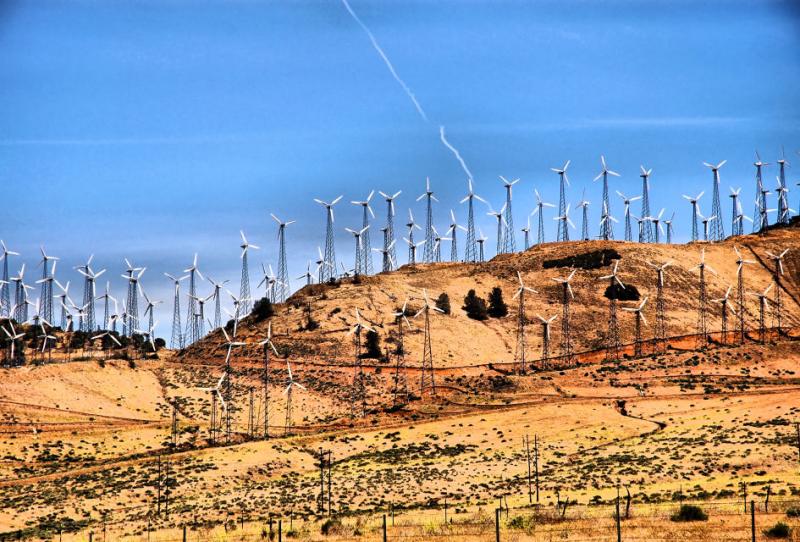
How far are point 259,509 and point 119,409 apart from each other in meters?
56.5

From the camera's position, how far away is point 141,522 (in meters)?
78.2

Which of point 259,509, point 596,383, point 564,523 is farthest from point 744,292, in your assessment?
point 564,523

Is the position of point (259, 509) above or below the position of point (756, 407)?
below

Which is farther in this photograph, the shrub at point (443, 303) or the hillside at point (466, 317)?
the shrub at point (443, 303)

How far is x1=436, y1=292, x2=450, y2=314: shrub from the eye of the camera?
174m

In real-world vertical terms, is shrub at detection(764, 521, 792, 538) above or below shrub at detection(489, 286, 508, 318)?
below

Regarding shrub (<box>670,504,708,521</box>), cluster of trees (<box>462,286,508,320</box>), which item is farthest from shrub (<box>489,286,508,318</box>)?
shrub (<box>670,504,708,521</box>)

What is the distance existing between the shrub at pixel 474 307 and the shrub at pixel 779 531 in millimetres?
125572

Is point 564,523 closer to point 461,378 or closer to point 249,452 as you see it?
point 249,452

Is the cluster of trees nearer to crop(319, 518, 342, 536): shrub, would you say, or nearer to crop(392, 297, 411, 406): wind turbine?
crop(392, 297, 411, 406): wind turbine

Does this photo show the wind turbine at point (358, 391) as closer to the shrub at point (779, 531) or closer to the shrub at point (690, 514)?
the shrub at point (690, 514)

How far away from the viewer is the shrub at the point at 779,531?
161 ft

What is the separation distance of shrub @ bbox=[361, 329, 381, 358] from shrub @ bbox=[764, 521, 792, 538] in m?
109

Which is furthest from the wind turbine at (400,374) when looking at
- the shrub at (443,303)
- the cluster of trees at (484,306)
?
the cluster of trees at (484,306)
